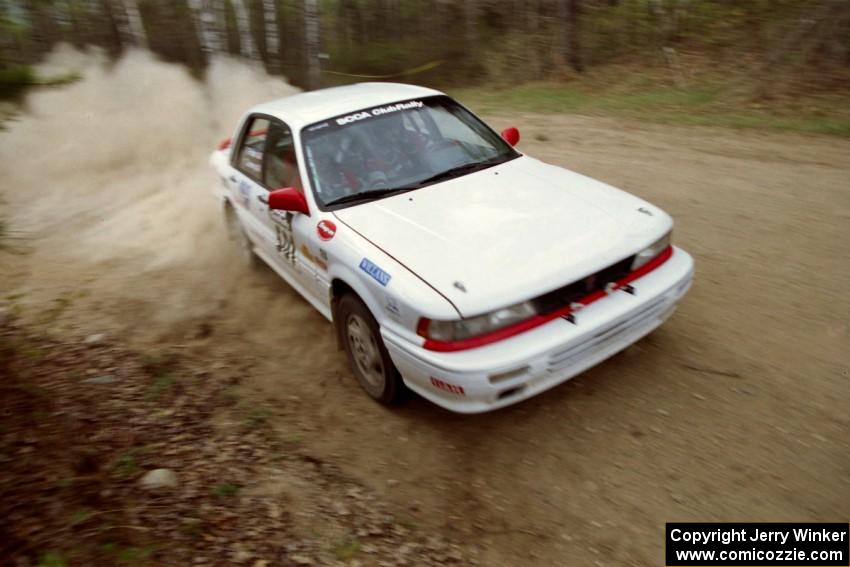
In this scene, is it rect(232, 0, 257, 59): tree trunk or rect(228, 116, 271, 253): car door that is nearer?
rect(228, 116, 271, 253): car door

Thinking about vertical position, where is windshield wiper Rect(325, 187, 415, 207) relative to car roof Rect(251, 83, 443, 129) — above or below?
below

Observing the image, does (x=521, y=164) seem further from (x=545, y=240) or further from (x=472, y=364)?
(x=472, y=364)

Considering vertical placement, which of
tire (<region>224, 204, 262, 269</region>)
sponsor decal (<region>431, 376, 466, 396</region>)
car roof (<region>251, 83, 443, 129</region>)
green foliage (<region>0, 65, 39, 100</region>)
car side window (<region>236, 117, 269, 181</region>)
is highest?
green foliage (<region>0, 65, 39, 100</region>)

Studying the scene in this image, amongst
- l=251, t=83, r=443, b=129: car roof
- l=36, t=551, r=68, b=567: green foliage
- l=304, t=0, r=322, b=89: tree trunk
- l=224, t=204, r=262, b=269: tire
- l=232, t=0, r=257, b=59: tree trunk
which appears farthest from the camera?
l=232, t=0, r=257, b=59: tree trunk

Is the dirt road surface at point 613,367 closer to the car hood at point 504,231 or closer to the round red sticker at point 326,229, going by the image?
the car hood at point 504,231

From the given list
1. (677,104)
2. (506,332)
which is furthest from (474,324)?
(677,104)

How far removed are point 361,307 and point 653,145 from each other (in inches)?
240

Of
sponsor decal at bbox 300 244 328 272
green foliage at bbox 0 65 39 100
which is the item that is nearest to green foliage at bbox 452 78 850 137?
sponsor decal at bbox 300 244 328 272

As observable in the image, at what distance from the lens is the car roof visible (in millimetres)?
4457

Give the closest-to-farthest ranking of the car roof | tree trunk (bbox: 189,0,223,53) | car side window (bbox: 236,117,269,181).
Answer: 1. the car roof
2. car side window (bbox: 236,117,269,181)
3. tree trunk (bbox: 189,0,223,53)

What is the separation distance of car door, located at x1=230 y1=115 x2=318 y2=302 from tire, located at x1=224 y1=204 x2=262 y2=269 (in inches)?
21.7

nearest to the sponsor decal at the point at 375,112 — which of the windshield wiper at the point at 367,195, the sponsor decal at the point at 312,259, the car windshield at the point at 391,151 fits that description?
the car windshield at the point at 391,151

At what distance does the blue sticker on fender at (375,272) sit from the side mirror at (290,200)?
79 centimetres

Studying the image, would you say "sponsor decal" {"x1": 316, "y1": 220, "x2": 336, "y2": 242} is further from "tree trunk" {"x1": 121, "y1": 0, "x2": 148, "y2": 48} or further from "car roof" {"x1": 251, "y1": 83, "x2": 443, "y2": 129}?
"tree trunk" {"x1": 121, "y1": 0, "x2": 148, "y2": 48}
